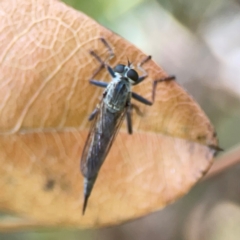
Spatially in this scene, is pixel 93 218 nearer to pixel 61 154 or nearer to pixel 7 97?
pixel 61 154

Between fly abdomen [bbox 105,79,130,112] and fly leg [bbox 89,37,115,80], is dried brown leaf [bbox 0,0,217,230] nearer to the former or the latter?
fly leg [bbox 89,37,115,80]

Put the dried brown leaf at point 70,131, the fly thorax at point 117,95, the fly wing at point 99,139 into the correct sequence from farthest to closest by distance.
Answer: the fly thorax at point 117,95 < the fly wing at point 99,139 < the dried brown leaf at point 70,131

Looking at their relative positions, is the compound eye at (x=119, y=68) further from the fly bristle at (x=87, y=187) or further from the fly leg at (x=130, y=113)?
the fly bristle at (x=87, y=187)

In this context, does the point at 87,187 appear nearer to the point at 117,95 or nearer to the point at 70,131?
the point at 70,131

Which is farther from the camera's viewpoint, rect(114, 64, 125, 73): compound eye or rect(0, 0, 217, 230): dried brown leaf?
rect(114, 64, 125, 73): compound eye

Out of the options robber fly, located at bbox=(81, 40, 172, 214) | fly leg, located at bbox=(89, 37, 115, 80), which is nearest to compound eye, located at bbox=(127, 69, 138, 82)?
robber fly, located at bbox=(81, 40, 172, 214)

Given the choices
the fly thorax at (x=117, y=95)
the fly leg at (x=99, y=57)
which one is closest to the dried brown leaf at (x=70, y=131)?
the fly leg at (x=99, y=57)

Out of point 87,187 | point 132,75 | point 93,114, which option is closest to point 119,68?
point 132,75
